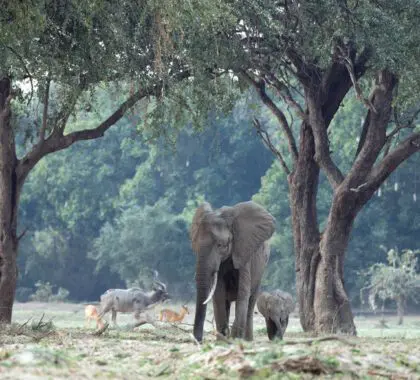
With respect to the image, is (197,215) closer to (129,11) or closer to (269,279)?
(129,11)

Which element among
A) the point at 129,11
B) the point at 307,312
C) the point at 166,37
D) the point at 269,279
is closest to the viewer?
the point at 166,37

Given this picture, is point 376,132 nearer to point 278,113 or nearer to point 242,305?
point 278,113

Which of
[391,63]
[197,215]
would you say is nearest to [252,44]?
[391,63]

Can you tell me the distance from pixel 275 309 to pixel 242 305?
4.66ft

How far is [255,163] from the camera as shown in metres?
76.8

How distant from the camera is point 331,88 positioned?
26281 millimetres

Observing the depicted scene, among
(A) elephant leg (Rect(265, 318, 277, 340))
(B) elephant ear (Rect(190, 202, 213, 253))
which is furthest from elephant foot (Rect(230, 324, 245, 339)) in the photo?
(A) elephant leg (Rect(265, 318, 277, 340))

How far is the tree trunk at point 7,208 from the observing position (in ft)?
73.2

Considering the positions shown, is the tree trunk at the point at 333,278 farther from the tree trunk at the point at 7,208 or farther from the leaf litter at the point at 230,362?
the leaf litter at the point at 230,362

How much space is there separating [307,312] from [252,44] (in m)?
5.45

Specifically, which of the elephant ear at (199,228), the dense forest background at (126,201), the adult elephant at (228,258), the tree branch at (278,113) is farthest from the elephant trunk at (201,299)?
the dense forest background at (126,201)

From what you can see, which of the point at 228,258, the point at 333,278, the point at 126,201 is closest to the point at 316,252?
the point at 333,278

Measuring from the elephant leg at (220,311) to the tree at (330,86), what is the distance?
5.62 m

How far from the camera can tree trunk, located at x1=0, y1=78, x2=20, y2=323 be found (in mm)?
22312
